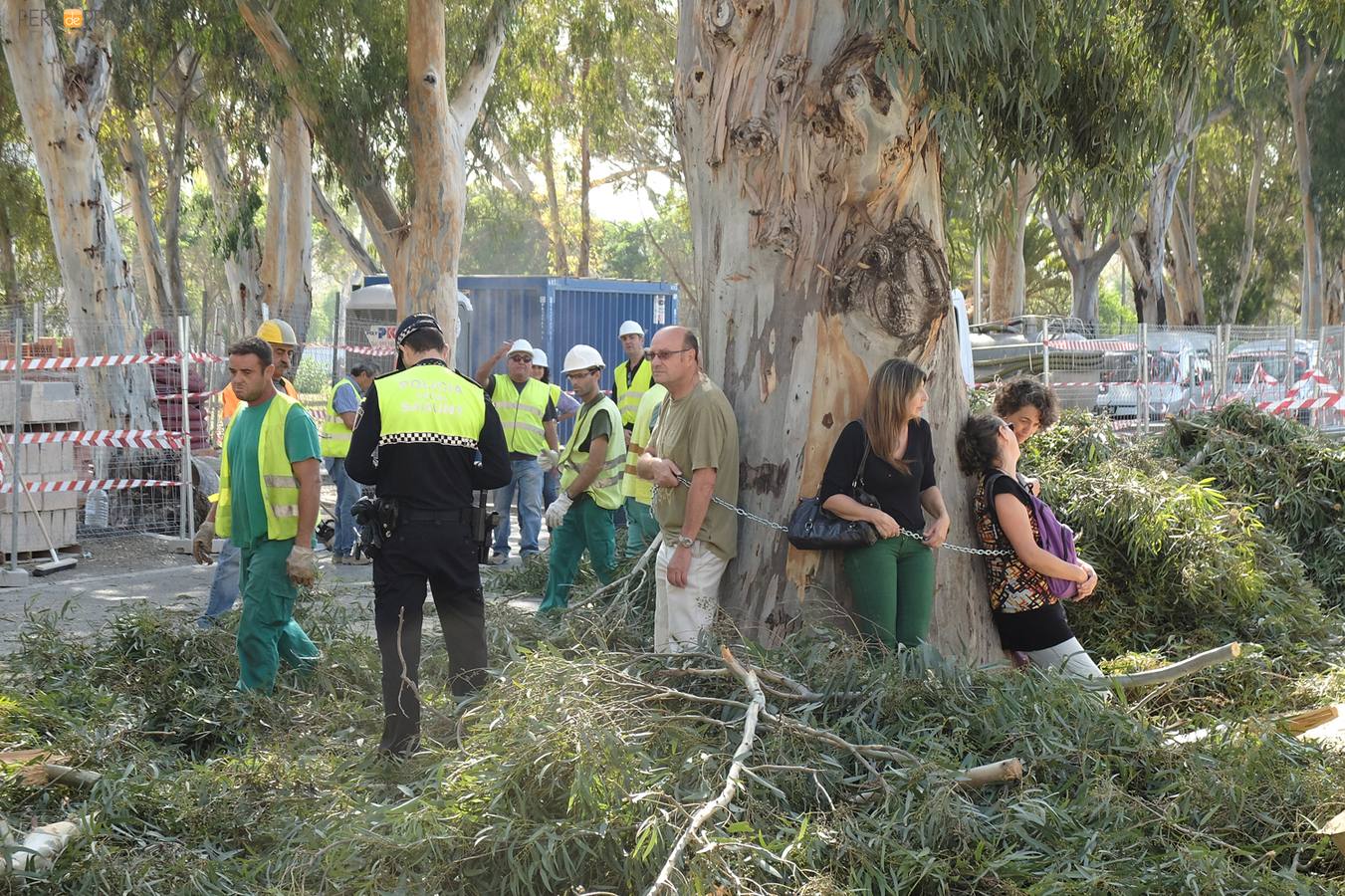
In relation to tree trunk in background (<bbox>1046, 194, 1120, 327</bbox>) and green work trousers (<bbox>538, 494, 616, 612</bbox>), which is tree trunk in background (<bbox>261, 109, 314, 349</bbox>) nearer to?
green work trousers (<bbox>538, 494, 616, 612</bbox>)

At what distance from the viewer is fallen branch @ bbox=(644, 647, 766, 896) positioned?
3.30 meters

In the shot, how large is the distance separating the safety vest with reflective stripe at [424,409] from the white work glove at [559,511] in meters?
2.76

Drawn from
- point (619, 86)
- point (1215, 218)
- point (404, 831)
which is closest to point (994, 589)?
point (404, 831)

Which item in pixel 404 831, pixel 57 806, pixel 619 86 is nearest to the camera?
pixel 404 831

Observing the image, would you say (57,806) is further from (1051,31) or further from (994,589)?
(1051,31)

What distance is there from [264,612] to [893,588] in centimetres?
287

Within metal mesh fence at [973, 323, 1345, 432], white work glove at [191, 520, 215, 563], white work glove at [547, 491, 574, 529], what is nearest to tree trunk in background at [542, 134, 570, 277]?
metal mesh fence at [973, 323, 1345, 432]

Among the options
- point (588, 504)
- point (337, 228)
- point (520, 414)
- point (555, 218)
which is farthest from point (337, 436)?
point (555, 218)

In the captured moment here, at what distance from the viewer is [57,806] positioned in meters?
4.61

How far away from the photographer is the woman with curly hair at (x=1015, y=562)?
229 inches

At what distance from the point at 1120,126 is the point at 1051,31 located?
2.66ft

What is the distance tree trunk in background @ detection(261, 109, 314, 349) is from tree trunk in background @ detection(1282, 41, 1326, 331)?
20.3 m

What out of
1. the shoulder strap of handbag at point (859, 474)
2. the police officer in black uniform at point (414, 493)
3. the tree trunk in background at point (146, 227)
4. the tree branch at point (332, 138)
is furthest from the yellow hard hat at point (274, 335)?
the tree trunk in background at point (146, 227)

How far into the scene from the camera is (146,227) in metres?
22.4
